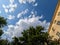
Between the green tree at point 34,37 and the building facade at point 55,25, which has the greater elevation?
the building facade at point 55,25

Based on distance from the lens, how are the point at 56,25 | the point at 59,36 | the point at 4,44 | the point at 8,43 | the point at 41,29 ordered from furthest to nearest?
the point at 56,25 → the point at 59,36 → the point at 41,29 → the point at 8,43 → the point at 4,44

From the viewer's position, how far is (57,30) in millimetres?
53719

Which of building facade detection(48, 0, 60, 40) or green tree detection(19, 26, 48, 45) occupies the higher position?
building facade detection(48, 0, 60, 40)

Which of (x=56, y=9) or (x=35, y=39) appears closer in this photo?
(x=35, y=39)

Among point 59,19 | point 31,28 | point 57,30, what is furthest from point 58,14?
point 31,28

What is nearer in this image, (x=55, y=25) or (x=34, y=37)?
(x=34, y=37)

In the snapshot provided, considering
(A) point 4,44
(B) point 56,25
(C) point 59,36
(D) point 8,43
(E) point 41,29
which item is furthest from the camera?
(B) point 56,25

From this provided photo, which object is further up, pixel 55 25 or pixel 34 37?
pixel 55 25

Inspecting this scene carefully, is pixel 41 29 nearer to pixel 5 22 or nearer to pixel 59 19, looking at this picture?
pixel 5 22

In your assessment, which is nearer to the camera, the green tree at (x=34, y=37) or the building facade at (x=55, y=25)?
the green tree at (x=34, y=37)

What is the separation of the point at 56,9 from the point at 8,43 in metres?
28.2

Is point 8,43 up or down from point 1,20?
down

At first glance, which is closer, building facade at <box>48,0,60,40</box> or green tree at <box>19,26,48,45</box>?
green tree at <box>19,26,48,45</box>

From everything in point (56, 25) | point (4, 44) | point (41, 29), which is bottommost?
point (4, 44)
